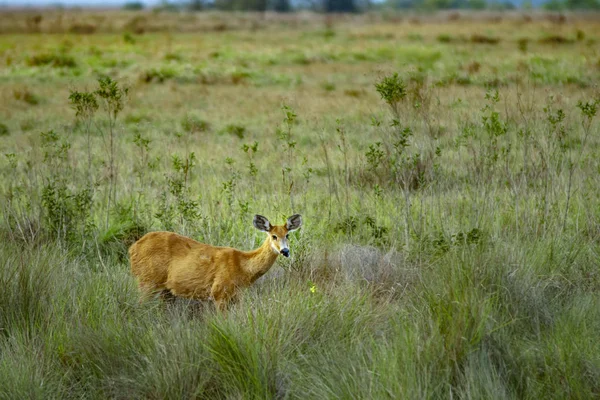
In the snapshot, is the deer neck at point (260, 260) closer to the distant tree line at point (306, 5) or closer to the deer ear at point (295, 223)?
the deer ear at point (295, 223)

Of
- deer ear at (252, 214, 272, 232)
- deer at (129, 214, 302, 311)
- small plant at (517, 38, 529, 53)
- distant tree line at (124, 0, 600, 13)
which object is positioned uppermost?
deer ear at (252, 214, 272, 232)

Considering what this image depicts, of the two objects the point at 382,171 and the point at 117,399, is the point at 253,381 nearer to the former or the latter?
the point at 117,399

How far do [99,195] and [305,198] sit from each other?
3.05 meters

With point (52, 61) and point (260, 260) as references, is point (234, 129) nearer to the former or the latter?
point (260, 260)

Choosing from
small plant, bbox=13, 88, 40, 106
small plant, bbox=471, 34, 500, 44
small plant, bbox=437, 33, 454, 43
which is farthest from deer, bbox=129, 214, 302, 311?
small plant, bbox=437, 33, 454, 43

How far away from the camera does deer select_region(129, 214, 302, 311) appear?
7.32m

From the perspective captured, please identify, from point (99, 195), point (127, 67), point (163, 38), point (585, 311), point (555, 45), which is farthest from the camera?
point (163, 38)

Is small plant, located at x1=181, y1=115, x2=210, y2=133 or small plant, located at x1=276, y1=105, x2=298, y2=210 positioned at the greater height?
small plant, located at x1=276, y1=105, x2=298, y2=210

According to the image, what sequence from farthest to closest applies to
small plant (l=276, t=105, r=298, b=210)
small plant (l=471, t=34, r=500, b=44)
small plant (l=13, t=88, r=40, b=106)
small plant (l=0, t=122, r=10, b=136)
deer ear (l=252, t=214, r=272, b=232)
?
small plant (l=471, t=34, r=500, b=44), small plant (l=13, t=88, r=40, b=106), small plant (l=0, t=122, r=10, b=136), small plant (l=276, t=105, r=298, b=210), deer ear (l=252, t=214, r=272, b=232)

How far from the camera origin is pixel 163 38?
143 ft

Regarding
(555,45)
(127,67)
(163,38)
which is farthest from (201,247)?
(163,38)

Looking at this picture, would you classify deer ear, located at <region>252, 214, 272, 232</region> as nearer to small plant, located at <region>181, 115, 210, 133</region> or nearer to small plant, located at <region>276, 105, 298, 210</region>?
small plant, located at <region>276, 105, 298, 210</region>

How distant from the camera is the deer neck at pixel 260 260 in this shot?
289 inches

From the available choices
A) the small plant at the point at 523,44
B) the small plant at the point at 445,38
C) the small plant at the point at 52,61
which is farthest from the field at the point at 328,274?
the small plant at the point at 445,38
